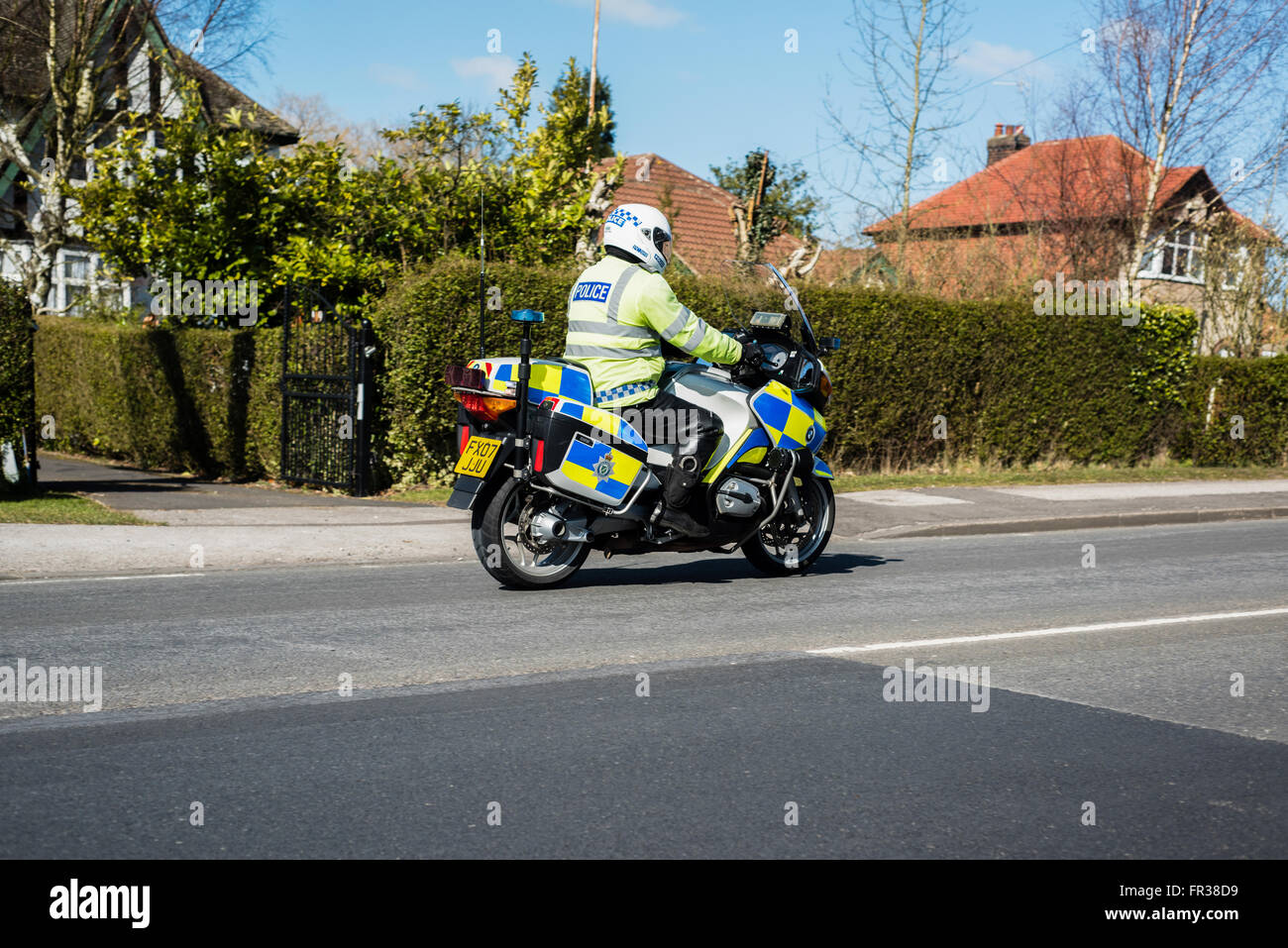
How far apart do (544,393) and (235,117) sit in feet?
35.7

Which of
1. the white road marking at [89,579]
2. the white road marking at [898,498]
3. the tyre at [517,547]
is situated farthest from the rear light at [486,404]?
the white road marking at [898,498]

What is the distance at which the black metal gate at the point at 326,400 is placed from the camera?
14641 millimetres

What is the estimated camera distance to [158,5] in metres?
19.5

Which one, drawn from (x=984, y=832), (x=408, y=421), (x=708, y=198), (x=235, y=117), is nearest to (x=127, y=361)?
(x=235, y=117)

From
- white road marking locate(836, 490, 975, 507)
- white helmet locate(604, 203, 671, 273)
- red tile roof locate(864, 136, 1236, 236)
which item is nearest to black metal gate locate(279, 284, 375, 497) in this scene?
white road marking locate(836, 490, 975, 507)

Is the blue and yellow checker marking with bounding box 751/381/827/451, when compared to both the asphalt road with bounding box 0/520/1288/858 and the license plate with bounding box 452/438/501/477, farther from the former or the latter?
the license plate with bounding box 452/438/501/477

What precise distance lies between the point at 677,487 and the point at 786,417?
1.09 m

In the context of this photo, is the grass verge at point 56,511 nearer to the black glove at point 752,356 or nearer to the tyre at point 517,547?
the tyre at point 517,547

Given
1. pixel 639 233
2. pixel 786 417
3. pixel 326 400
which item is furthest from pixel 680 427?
pixel 326 400

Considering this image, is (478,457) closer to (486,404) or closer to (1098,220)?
(486,404)

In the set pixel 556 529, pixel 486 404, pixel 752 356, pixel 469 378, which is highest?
pixel 752 356

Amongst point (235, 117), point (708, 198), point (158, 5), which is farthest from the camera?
point (708, 198)

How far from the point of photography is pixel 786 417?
8930 mm

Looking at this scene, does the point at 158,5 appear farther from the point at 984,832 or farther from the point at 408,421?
the point at 984,832
